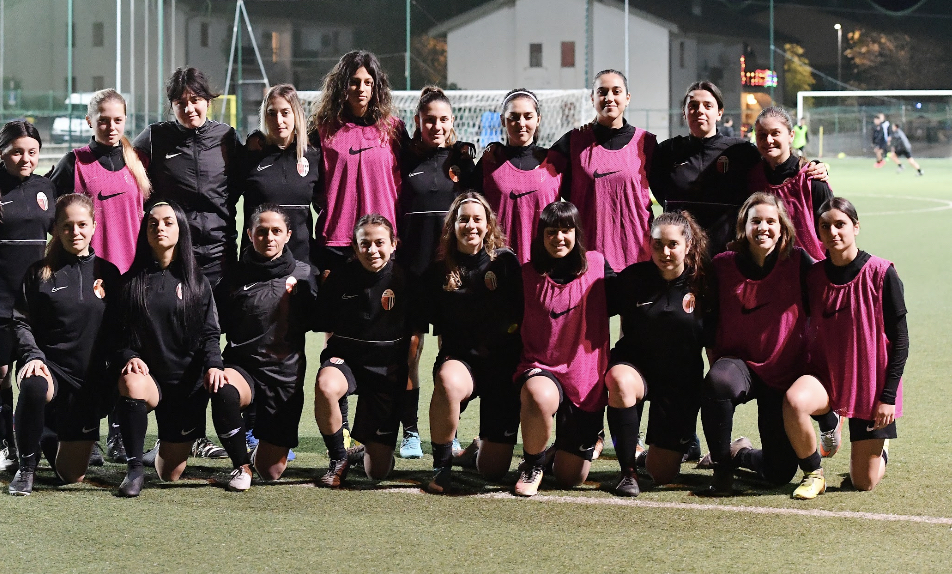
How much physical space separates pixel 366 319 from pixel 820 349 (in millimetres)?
1749

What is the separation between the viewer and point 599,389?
14.9 ft

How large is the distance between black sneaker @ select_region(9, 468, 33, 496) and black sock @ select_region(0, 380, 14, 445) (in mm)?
503

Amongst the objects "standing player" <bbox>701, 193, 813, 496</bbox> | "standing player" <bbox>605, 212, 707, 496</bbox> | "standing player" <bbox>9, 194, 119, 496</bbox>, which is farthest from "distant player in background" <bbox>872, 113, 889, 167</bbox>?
"standing player" <bbox>9, 194, 119, 496</bbox>

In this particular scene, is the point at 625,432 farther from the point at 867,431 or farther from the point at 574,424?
the point at 867,431

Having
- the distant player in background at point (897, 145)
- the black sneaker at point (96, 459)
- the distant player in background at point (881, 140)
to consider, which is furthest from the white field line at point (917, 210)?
the black sneaker at point (96, 459)

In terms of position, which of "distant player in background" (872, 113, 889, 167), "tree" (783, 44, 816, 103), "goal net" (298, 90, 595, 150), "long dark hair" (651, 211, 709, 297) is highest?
"tree" (783, 44, 816, 103)

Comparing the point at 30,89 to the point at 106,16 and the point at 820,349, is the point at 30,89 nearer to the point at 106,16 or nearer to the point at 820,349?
the point at 106,16

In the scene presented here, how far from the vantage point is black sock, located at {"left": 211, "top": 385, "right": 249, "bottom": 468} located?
4.49m

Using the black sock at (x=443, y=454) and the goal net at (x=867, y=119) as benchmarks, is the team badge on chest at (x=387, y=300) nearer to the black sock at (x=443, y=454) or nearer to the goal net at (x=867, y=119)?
the black sock at (x=443, y=454)

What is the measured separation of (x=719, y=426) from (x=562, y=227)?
943mm

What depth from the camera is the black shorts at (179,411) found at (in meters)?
4.61

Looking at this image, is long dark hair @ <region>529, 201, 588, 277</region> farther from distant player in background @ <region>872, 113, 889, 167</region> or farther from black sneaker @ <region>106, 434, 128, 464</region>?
distant player in background @ <region>872, 113, 889, 167</region>

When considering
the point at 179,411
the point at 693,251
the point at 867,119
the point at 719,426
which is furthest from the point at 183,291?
the point at 867,119

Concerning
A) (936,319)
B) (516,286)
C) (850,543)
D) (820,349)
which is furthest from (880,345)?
(936,319)
